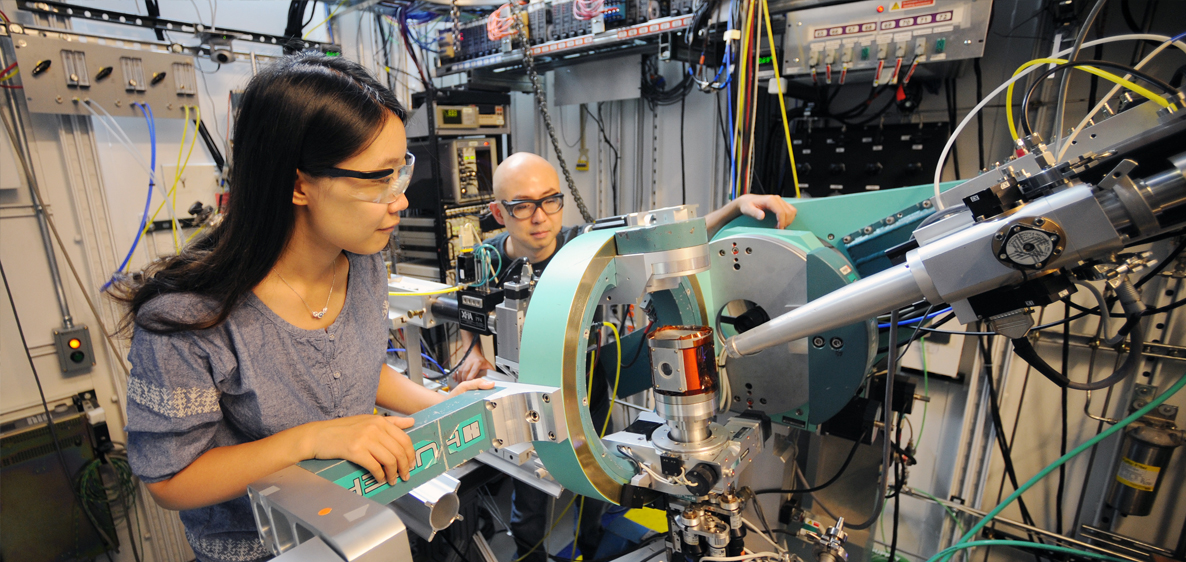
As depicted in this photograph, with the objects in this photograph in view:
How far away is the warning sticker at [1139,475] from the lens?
184 cm

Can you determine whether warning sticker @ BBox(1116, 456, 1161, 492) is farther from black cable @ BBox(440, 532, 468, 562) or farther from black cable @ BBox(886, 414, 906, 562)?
black cable @ BBox(440, 532, 468, 562)

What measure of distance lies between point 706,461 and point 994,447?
7.02 feet

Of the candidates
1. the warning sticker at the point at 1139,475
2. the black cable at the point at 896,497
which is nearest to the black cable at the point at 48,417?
the black cable at the point at 896,497

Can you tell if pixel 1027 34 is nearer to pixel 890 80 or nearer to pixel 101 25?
pixel 890 80

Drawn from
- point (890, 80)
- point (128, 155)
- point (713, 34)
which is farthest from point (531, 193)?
point (128, 155)

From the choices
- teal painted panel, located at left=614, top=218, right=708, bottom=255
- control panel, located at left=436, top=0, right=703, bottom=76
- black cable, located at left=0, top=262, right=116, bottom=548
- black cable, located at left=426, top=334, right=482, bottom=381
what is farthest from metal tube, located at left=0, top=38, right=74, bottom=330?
teal painted panel, located at left=614, top=218, right=708, bottom=255

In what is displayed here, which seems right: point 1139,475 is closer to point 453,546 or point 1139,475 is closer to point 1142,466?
point 1142,466

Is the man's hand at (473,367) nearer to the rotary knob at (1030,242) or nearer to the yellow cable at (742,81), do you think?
the yellow cable at (742,81)

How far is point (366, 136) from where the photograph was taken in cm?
89

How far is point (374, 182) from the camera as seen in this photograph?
A: 91cm

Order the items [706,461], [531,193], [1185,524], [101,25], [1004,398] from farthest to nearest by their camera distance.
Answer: [101,25] < [1004,398] < [531,193] < [1185,524] < [706,461]

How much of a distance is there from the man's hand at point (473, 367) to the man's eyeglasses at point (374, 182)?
1.27 m

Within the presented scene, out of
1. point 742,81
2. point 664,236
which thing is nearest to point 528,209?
point 742,81

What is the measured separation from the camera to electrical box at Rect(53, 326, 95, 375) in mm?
2375
